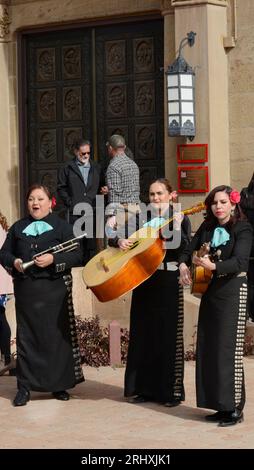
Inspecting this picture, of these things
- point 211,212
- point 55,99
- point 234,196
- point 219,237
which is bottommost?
point 219,237

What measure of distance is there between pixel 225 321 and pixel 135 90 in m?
7.36

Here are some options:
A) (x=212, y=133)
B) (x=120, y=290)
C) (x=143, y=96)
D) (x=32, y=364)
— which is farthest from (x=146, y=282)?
(x=143, y=96)

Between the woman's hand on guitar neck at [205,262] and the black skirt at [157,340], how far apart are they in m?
0.96

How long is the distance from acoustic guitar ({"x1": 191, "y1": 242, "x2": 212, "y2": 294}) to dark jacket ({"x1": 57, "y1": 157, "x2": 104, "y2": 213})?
5279mm

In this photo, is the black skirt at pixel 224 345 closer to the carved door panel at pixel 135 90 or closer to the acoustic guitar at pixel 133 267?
the acoustic guitar at pixel 133 267

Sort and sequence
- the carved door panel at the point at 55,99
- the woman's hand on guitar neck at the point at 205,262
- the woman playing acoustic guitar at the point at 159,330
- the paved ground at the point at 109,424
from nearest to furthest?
1. the paved ground at the point at 109,424
2. the woman's hand on guitar neck at the point at 205,262
3. the woman playing acoustic guitar at the point at 159,330
4. the carved door panel at the point at 55,99

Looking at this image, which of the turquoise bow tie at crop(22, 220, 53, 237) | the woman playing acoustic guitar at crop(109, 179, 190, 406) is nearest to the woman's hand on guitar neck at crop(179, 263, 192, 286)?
the woman playing acoustic guitar at crop(109, 179, 190, 406)

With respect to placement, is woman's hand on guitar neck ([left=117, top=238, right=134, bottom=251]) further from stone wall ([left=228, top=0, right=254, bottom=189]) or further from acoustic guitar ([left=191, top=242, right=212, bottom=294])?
stone wall ([left=228, top=0, right=254, bottom=189])

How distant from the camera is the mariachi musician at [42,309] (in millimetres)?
9906

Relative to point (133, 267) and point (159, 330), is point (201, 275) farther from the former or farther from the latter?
point (159, 330)

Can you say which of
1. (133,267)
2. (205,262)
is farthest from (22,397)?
(205,262)

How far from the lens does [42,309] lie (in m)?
9.93

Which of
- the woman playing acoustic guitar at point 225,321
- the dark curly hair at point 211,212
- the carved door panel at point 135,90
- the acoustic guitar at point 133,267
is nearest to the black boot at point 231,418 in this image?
the woman playing acoustic guitar at point 225,321

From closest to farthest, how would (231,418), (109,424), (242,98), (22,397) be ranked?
1. (231,418)
2. (109,424)
3. (22,397)
4. (242,98)
